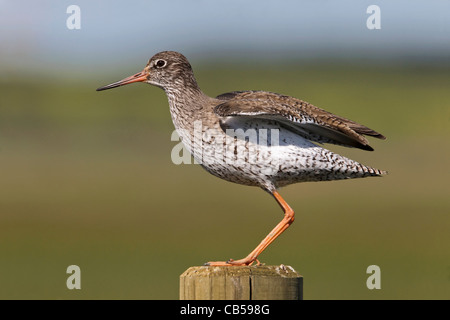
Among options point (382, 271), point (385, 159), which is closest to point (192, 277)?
point (382, 271)

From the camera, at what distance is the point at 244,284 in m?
6.27

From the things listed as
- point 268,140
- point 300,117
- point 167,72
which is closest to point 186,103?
point 167,72

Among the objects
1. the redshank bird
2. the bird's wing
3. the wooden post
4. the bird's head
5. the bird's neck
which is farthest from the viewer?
the bird's head

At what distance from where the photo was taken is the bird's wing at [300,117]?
26.9ft

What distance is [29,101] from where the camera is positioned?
47.4 meters

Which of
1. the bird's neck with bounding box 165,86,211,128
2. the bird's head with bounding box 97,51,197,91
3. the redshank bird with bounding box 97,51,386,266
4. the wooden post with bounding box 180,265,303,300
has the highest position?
the bird's head with bounding box 97,51,197,91

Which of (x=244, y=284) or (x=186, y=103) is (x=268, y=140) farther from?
(x=244, y=284)

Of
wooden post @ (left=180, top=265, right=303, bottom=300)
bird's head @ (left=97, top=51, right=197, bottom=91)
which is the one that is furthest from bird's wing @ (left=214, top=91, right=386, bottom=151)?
wooden post @ (left=180, top=265, right=303, bottom=300)

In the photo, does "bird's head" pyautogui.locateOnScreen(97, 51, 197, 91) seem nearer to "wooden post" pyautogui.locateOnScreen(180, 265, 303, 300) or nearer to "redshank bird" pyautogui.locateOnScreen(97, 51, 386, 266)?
"redshank bird" pyautogui.locateOnScreen(97, 51, 386, 266)

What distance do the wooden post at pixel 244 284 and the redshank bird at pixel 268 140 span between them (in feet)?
5.97

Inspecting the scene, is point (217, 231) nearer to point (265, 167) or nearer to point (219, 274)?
point (265, 167)

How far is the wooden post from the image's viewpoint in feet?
20.5

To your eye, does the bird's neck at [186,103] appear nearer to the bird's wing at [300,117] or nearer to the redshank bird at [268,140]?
the redshank bird at [268,140]

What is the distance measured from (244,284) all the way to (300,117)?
8.18 ft
